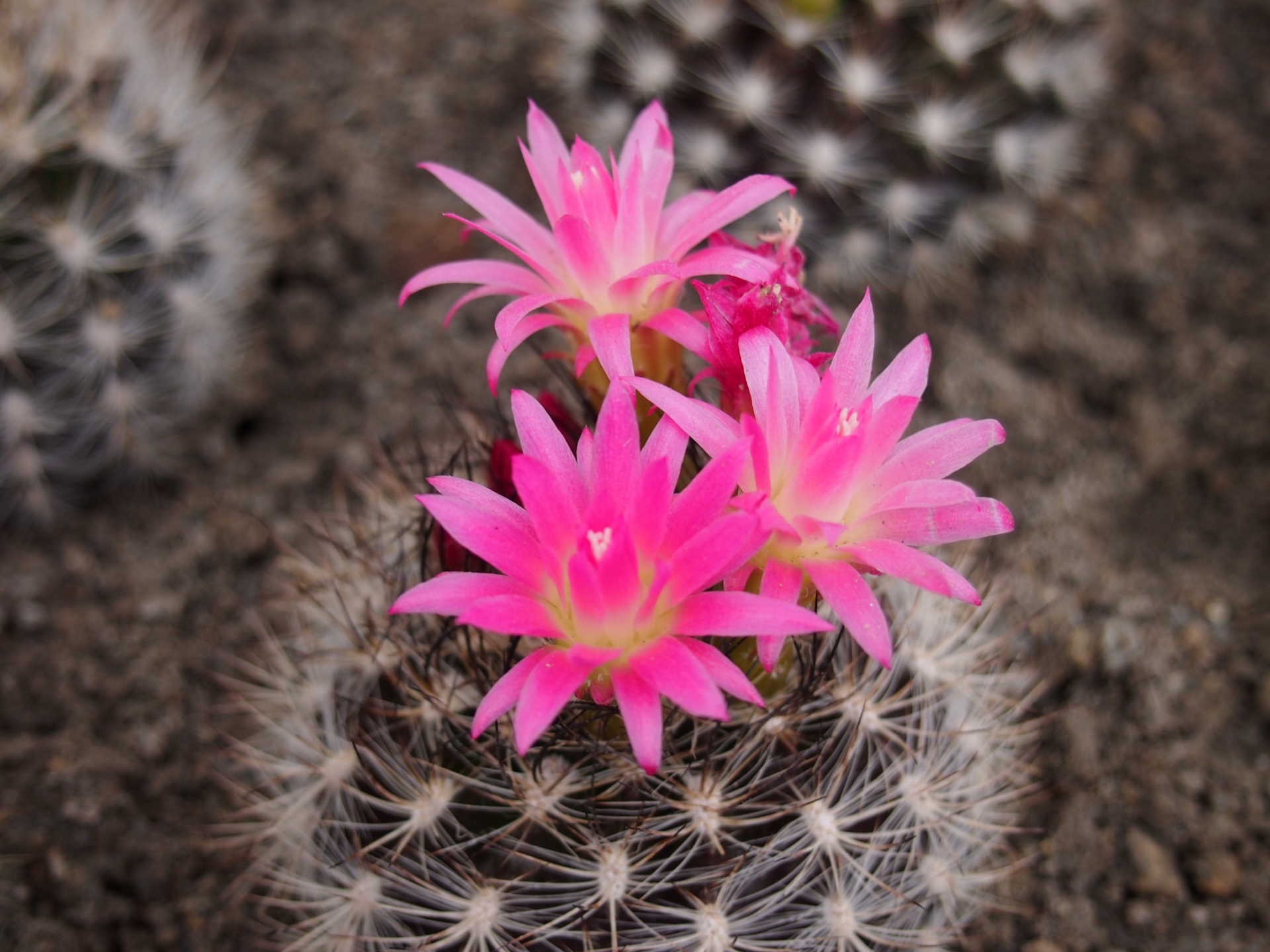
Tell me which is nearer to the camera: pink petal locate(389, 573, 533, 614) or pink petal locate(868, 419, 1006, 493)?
pink petal locate(389, 573, 533, 614)

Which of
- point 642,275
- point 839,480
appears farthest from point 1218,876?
point 642,275

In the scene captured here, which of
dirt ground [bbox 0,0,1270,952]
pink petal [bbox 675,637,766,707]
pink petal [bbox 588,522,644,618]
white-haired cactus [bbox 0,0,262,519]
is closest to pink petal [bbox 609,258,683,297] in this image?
pink petal [bbox 588,522,644,618]

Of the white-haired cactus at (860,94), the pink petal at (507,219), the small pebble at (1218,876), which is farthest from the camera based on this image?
the white-haired cactus at (860,94)

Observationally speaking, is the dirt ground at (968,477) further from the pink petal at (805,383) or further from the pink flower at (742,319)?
the pink petal at (805,383)

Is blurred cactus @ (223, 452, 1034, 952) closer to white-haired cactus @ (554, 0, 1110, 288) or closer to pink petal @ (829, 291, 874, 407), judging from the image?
pink petal @ (829, 291, 874, 407)

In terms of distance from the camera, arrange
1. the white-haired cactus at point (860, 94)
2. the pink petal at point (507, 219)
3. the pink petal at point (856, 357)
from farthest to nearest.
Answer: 1. the white-haired cactus at point (860, 94)
2. the pink petal at point (507, 219)
3. the pink petal at point (856, 357)

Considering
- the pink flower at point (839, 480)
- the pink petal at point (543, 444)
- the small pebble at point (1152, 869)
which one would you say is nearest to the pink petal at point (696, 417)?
the pink flower at point (839, 480)

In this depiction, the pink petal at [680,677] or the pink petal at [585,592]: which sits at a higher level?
the pink petal at [585,592]
